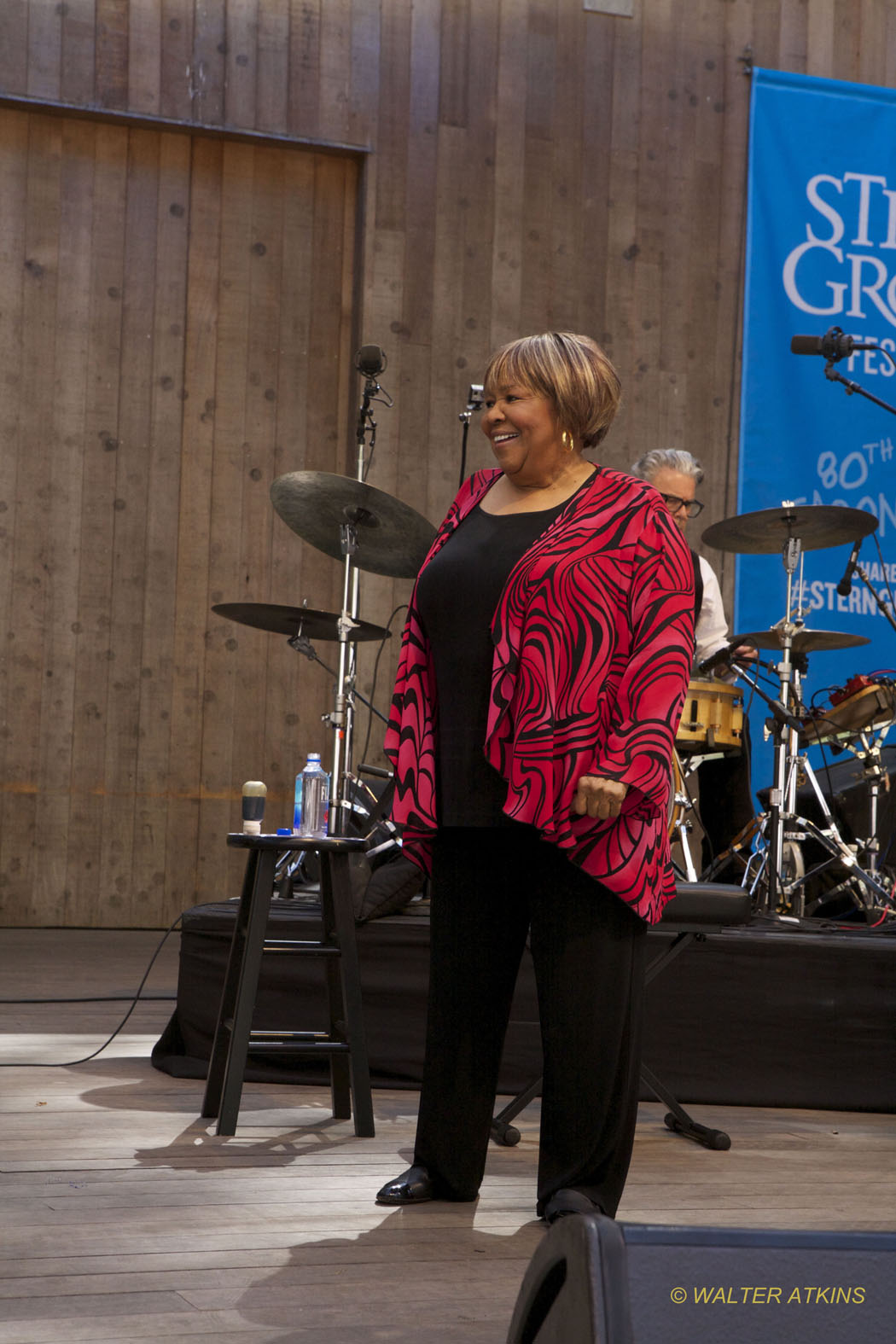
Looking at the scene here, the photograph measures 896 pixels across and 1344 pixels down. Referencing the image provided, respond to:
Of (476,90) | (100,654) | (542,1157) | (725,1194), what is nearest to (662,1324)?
(542,1157)

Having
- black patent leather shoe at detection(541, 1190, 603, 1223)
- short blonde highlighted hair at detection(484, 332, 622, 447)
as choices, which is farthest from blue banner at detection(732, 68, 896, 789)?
black patent leather shoe at detection(541, 1190, 603, 1223)

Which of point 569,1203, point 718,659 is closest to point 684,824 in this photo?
point 718,659

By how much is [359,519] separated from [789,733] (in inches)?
58.2

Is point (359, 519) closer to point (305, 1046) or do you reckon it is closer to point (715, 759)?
point (305, 1046)

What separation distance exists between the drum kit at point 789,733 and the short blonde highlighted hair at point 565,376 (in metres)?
2.04

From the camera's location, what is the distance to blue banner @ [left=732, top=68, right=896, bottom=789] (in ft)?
21.4

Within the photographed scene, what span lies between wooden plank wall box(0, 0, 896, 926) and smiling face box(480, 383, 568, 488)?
165 inches

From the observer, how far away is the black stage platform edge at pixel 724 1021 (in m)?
3.14

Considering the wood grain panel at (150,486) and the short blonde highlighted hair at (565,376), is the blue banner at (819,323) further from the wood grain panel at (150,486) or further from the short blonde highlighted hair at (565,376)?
the short blonde highlighted hair at (565,376)

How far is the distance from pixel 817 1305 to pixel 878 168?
6870 mm

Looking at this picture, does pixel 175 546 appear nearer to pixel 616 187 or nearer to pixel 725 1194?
pixel 616 187

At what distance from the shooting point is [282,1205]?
6.97ft

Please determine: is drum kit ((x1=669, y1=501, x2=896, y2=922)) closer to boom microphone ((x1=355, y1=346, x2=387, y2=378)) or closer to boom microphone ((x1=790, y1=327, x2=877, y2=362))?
Answer: boom microphone ((x1=790, y1=327, x2=877, y2=362))

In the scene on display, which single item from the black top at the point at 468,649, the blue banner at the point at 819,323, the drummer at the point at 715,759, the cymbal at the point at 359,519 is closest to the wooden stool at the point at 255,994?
the black top at the point at 468,649
